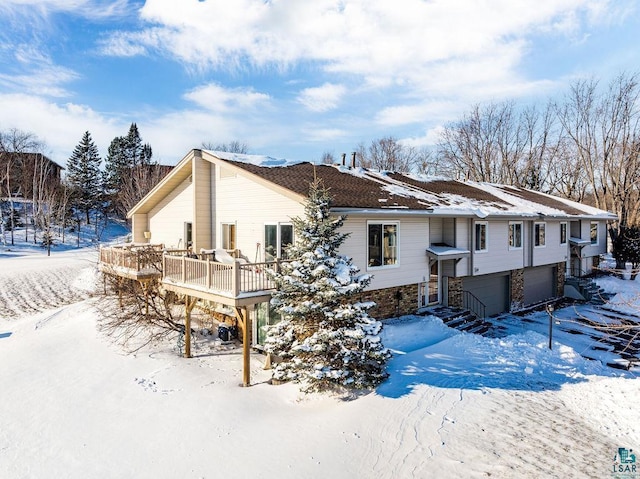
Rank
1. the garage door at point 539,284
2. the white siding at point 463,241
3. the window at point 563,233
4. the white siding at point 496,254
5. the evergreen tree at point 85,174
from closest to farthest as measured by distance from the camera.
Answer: the white siding at point 463,241, the white siding at point 496,254, the garage door at point 539,284, the window at point 563,233, the evergreen tree at point 85,174

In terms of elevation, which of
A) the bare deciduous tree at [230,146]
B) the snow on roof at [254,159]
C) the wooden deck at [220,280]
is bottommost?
the wooden deck at [220,280]

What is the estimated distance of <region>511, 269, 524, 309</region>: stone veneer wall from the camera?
18.1 metres

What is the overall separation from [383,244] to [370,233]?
0.73 meters

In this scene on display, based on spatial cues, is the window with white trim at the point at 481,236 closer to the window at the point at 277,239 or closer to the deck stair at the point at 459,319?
the deck stair at the point at 459,319

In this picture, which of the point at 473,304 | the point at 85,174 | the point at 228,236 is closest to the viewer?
the point at 228,236

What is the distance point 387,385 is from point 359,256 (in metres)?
4.45

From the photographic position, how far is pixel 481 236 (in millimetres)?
16000

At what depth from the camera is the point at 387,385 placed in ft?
27.9

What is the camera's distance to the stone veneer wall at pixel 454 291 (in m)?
15.4

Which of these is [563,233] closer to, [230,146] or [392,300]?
[392,300]

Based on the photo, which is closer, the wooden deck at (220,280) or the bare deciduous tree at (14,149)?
the wooden deck at (220,280)

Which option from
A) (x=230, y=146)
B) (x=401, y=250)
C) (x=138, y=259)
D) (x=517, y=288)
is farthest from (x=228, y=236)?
(x=230, y=146)

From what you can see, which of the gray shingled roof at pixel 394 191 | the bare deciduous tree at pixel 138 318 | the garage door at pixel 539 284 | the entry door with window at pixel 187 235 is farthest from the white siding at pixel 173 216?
the garage door at pixel 539 284
